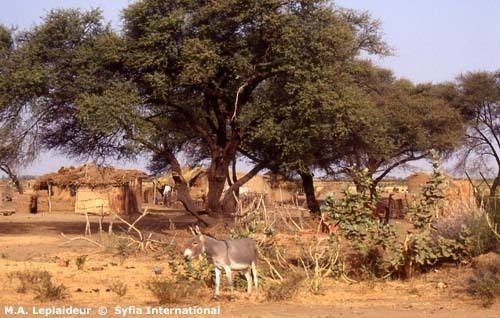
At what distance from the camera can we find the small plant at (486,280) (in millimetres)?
9914

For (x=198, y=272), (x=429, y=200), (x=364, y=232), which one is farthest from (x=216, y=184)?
(x=198, y=272)

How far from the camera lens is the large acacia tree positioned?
19.8 meters

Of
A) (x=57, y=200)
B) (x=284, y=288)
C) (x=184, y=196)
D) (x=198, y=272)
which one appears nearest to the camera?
(x=284, y=288)

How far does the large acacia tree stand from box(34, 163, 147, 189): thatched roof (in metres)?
16.6

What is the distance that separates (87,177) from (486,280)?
31153mm

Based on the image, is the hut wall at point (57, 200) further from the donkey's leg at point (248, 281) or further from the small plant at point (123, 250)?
the donkey's leg at point (248, 281)

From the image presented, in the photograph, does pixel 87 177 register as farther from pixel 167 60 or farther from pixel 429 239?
pixel 429 239

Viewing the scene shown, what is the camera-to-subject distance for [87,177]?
38812mm

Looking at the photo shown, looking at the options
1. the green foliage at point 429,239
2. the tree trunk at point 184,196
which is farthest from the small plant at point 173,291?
the tree trunk at point 184,196

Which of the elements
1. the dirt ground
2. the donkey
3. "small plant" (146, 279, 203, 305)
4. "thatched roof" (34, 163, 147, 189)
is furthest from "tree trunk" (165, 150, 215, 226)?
"thatched roof" (34, 163, 147, 189)

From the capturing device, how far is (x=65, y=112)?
2145 cm

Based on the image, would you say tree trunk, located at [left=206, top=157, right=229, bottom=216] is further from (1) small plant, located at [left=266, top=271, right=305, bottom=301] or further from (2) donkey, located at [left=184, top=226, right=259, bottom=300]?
(2) donkey, located at [left=184, top=226, right=259, bottom=300]

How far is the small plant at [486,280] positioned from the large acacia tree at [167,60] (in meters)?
9.78

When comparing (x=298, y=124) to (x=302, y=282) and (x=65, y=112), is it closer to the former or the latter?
(x=65, y=112)
